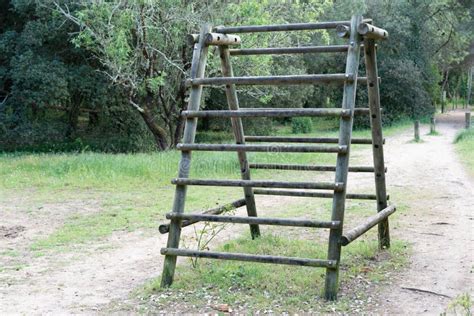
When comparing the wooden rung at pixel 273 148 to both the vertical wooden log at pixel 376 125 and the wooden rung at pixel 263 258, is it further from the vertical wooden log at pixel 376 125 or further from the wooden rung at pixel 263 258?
the vertical wooden log at pixel 376 125

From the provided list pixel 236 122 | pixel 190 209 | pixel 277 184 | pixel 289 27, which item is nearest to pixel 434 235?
pixel 236 122

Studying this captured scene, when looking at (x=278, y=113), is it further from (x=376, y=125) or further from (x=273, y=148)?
(x=376, y=125)

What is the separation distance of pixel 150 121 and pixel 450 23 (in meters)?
23.9

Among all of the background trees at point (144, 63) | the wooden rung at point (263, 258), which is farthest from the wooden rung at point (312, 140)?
the background trees at point (144, 63)

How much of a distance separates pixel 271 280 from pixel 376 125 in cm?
192

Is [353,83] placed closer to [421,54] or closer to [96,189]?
[96,189]

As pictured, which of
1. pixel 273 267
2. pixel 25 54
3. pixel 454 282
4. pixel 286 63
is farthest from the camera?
pixel 286 63

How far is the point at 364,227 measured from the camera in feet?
19.6

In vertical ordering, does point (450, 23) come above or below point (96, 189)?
above

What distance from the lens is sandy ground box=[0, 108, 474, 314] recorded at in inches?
214

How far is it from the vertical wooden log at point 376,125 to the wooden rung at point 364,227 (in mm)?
205

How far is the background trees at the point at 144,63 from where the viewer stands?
1703 centimetres

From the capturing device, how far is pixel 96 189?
12.6 meters

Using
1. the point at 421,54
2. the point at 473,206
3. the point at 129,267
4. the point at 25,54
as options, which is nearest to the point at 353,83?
the point at 129,267
